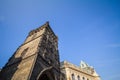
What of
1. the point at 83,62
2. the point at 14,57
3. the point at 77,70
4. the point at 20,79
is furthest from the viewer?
the point at 83,62

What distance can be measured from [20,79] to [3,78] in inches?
147

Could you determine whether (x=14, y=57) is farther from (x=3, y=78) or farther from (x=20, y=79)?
(x=20, y=79)

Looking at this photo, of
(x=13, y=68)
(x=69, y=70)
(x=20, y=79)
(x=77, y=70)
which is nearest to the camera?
(x=20, y=79)

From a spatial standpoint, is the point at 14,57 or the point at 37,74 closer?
the point at 37,74

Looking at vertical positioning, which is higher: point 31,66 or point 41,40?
point 41,40

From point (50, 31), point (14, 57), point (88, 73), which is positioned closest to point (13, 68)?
point (14, 57)

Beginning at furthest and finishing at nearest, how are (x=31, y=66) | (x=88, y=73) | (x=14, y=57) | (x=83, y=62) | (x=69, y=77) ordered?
(x=83, y=62)
(x=88, y=73)
(x=69, y=77)
(x=14, y=57)
(x=31, y=66)

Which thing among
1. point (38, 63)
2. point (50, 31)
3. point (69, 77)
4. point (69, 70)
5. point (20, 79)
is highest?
point (50, 31)

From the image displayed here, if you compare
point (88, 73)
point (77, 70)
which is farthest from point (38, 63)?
point (88, 73)

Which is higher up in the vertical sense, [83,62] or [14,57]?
[83,62]

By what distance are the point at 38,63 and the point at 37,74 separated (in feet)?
4.64

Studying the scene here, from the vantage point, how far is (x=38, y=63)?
13.2 meters

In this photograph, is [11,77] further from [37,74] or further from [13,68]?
[37,74]

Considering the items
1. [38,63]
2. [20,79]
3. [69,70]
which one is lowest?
[20,79]
